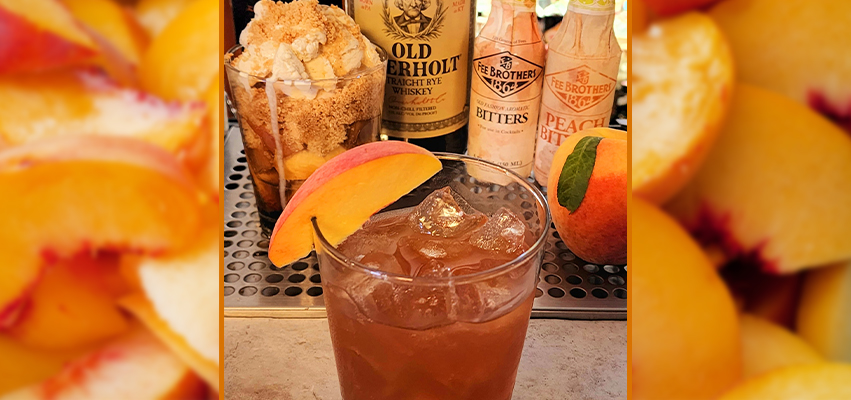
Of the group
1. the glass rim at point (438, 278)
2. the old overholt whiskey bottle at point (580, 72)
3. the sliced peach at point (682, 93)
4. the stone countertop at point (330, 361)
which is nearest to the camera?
the sliced peach at point (682, 93)

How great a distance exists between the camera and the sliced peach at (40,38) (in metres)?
0.18

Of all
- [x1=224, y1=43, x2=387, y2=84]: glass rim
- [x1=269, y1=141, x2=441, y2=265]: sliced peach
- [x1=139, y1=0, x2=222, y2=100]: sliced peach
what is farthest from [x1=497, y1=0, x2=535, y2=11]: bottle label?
[x1=139, y1=0, x2=222, y2=100]: sliced peach

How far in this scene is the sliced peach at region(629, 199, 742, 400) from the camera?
0.54ft

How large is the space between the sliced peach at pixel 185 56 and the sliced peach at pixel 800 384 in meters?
0.19

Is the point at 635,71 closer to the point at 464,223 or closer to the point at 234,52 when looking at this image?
the point at 464,223

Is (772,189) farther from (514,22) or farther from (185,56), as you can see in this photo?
(514,22)

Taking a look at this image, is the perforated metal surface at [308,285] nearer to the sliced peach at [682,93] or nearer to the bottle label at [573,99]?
the bottle label at [573,99]

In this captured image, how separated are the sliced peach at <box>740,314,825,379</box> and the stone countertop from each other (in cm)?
30

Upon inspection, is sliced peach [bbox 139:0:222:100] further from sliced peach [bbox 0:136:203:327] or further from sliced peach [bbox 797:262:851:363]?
sliced peach [bbox 797:262:851:363]

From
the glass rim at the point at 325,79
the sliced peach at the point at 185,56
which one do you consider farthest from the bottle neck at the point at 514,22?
the sliced peach at the point at 185,56

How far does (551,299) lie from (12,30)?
47 cm

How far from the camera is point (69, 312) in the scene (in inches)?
7.5

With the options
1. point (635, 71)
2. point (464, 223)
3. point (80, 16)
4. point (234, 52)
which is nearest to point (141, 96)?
point (80, 16)

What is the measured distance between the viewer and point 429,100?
2.11 feet
